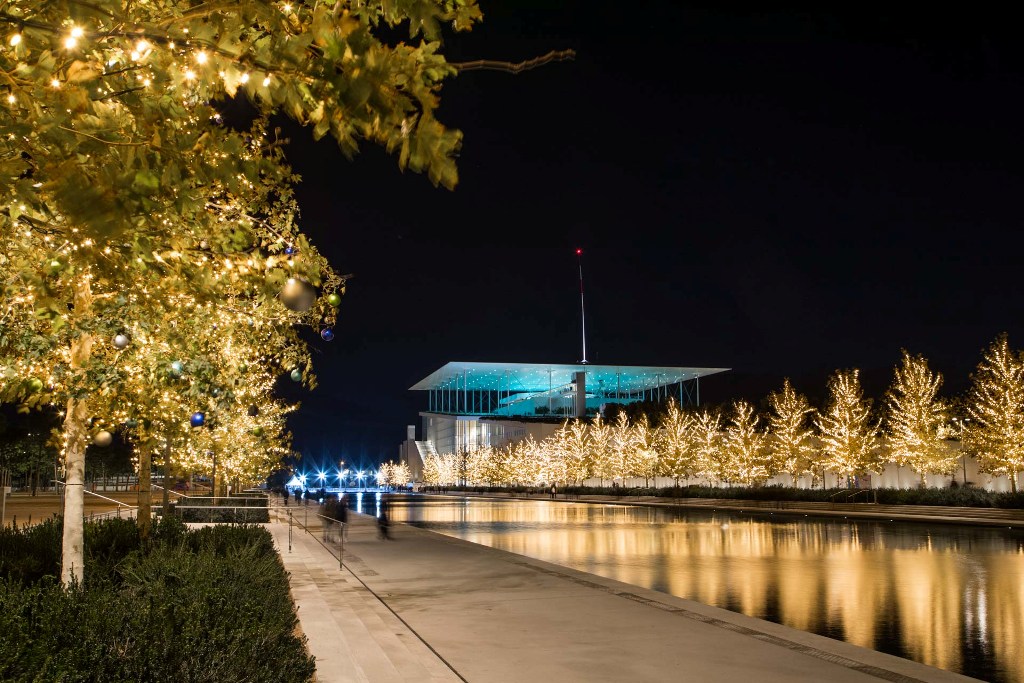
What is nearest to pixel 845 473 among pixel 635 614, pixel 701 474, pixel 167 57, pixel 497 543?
pixel 701 474

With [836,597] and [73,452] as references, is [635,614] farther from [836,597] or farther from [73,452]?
[73,452]

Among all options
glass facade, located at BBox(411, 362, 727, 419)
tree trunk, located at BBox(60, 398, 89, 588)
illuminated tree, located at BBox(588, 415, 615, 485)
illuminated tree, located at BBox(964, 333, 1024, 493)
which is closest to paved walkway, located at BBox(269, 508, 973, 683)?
tree trunk, located at BBox(60, 398, 89, 588)

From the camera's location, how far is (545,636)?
10953 millimetres

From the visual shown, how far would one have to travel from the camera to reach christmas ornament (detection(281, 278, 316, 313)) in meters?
8.59

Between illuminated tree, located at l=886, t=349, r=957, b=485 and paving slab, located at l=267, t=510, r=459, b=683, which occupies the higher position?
illuminated tree, located at l=886, t=349, r=957, b=485

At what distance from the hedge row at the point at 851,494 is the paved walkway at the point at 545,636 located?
2919 cm

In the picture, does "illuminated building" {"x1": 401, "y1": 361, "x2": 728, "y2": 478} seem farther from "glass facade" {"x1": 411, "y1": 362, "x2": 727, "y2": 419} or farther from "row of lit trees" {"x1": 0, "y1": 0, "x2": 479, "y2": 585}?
"row of lit trees" {"x1": 0, "y1": 0, "x2": 479, "y2": 585}

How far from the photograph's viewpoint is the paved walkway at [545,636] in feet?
29.2

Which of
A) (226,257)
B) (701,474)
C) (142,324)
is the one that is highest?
(226,257)

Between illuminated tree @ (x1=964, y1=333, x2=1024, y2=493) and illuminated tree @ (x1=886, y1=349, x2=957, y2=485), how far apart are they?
278 cm

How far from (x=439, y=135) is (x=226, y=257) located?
208 inches

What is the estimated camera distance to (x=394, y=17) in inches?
166

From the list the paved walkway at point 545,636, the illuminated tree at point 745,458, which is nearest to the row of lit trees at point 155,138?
the paved walkway at point 545,636

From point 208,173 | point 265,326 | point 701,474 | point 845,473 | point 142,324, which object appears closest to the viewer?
point 208,173
